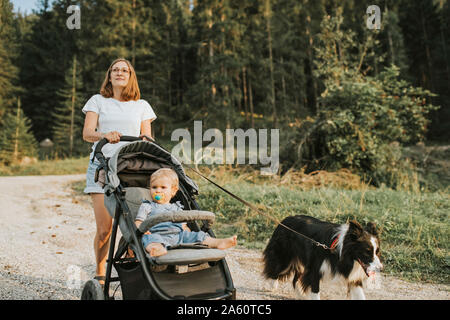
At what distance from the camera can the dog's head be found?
2.77m

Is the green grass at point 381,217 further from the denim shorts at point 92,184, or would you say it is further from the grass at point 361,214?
the denim shorts at point 92,184

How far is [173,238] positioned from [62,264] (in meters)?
2.74

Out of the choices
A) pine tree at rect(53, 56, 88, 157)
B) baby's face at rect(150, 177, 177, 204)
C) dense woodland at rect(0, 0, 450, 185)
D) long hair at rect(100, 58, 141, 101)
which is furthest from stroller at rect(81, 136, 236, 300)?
pine tree at rect(53, 56, 88, 157)

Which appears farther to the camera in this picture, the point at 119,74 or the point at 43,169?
the point at 43,169

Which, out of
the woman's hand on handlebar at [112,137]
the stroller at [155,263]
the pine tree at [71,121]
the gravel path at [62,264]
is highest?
the pine tree at [71,121]

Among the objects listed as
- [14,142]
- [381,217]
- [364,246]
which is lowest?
[381,217]

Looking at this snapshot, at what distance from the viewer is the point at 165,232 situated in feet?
8.48

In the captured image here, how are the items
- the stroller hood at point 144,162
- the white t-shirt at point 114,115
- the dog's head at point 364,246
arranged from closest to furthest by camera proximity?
the dog's head at point 364,246 < the stroller hood at point 144,162 < the white t-shirt at point 114,115

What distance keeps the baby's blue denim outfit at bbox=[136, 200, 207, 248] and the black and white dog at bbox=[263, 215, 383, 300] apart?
48.2 inches

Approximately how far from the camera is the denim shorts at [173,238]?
2.48 meters

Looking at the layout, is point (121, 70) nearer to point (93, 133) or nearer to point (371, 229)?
point (93, 133)

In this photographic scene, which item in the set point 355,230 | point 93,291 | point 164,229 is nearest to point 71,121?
point 93,291

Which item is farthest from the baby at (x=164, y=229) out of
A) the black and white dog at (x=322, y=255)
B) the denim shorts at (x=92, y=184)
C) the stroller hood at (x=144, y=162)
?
the black and white dog at (x=322, y=255)
